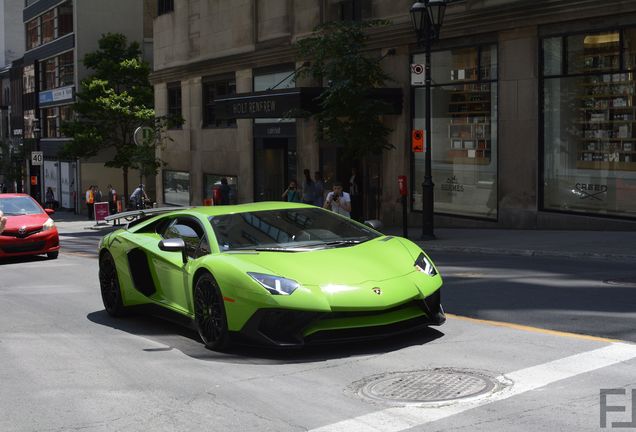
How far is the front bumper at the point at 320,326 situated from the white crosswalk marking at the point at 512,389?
4.33 feet

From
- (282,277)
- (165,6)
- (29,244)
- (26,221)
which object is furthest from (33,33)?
(282,277)

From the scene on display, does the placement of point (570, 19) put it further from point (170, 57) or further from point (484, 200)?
point (170, 57)

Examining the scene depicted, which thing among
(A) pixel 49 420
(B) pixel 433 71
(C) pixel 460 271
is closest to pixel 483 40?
(B) pixel 433 71

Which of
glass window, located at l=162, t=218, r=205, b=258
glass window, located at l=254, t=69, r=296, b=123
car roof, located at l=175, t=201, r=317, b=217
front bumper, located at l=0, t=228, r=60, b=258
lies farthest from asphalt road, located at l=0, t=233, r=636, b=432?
glass window, located at l=254, t=69, r=296, b=123

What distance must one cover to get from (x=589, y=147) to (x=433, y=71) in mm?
5942

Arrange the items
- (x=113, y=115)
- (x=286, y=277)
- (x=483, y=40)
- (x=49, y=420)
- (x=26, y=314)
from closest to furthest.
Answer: (x=49, y=420), (x=286, y=277), (x=26, y=314), (x=483, y=40), (x=113, y=115)

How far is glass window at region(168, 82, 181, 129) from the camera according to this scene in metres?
42.2

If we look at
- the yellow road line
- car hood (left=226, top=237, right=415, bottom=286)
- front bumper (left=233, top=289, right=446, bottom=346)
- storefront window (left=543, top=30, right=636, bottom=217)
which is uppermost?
storefront window (left=543, top=30, right=636, bottom=217)

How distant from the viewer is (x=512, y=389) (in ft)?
21.7

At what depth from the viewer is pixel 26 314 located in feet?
39.0

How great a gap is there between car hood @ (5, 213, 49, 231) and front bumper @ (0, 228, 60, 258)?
7.6 inches

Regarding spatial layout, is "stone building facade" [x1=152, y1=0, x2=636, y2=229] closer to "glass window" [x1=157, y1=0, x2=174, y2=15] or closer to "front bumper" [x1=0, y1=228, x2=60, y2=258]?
"glass window" [x1=157, y1=0, x2=174, y2=15]

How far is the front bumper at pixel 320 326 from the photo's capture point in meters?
7.79

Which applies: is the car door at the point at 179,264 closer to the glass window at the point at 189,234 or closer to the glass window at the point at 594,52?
the glass window at the point at 189,234
